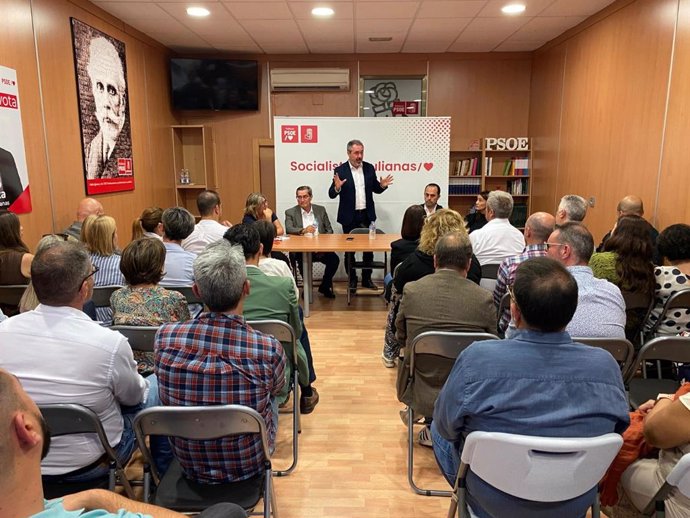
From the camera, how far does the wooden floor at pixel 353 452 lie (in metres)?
2.34

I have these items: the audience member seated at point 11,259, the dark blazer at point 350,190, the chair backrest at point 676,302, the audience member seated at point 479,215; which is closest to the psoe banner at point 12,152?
the audience member seated at point 11,259

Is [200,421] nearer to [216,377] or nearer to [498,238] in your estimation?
[216,377]

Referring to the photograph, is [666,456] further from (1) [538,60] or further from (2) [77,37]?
(1) [538,60]

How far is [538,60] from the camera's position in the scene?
7.46 meters

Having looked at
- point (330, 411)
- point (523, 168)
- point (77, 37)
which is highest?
point (77, 37)

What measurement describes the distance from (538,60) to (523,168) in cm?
168

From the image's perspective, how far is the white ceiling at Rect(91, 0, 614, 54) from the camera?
17.1 feet

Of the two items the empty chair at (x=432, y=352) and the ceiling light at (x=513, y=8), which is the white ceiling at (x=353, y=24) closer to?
the ceiling light at (x=513, y=8)

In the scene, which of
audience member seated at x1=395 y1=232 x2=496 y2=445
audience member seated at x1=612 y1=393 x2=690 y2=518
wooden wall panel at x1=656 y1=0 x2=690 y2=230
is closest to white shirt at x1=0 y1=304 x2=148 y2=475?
audience member seated at x1=395 y1=232 x2=496 y2=445

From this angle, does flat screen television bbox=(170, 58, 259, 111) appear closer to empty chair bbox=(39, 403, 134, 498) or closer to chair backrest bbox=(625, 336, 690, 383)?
empty chair bbox=(39, 403, 134, 498)

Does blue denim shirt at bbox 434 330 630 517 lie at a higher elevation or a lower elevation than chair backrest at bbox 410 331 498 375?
higher

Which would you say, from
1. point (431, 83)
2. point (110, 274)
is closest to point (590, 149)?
point (431, 83)

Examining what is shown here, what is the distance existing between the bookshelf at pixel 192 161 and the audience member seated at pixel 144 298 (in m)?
5.60

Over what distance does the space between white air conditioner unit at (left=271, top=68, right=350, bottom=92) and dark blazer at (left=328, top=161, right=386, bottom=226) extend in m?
1.91
